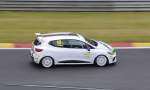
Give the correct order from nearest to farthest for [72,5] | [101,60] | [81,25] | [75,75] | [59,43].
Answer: [75,75]
[59,43]
[101,60]
[81,25]
[72,5]

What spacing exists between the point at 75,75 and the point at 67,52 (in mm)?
1258

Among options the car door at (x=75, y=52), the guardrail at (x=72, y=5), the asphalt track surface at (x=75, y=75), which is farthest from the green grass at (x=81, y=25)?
the car door at (x=75, y=52)

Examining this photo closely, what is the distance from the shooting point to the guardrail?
2911 cm

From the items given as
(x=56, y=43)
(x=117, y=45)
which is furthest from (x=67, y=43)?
(x=117, y=45)

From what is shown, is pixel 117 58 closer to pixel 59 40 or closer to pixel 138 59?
pixel 138 59

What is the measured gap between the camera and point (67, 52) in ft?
62.8

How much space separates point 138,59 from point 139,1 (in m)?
9.29

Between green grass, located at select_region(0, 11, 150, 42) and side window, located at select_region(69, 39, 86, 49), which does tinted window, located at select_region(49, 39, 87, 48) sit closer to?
side window, located at select_region(69, 39, 86, 49)

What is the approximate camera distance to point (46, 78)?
702 inches

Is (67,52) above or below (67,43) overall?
below

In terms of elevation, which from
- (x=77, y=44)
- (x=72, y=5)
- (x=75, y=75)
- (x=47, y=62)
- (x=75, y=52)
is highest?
(x=72, y=5)

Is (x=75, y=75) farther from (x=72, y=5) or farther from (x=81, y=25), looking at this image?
(x=72, y=5)

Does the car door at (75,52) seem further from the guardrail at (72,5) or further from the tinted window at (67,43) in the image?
the guardrail at (72,5)

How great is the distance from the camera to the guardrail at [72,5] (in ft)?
95.5
